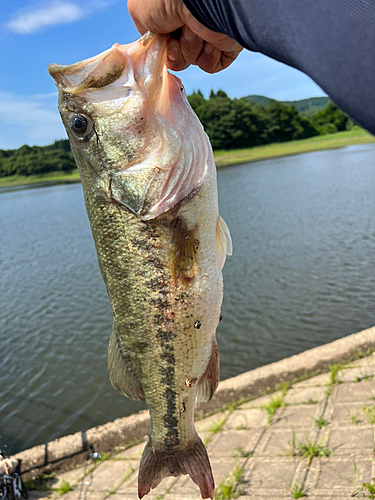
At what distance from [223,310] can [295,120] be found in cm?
7438

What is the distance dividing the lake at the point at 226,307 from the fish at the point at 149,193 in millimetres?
4874

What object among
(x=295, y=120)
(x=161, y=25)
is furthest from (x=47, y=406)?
(x=295, y=120)

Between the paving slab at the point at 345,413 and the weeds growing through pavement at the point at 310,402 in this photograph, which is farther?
the weeds growing through pavement at the point at 310,402

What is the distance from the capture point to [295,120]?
7606 cm

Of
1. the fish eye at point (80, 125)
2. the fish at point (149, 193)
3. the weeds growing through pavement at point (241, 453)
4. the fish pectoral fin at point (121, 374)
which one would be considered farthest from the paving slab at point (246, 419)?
the fish eye at point (80, 125)

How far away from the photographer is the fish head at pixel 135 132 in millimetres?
1717

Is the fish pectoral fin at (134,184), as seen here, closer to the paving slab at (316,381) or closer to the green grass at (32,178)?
the paving slab at (316,381)

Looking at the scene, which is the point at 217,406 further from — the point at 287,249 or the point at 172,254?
the point at 287,249

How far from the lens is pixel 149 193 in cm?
177

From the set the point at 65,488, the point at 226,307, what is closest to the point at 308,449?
the point at 65,488

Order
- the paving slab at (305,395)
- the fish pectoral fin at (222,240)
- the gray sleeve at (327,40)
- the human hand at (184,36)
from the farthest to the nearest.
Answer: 1. the paving slab at (305,395)
2. the fish pectoral fin at (222,240)
3. the human hand at (184,36)
4. the gray sleeve at (327,40)

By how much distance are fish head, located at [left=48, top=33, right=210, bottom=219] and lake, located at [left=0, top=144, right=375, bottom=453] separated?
5207mm

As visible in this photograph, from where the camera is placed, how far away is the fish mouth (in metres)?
1.66

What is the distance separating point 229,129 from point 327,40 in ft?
205
